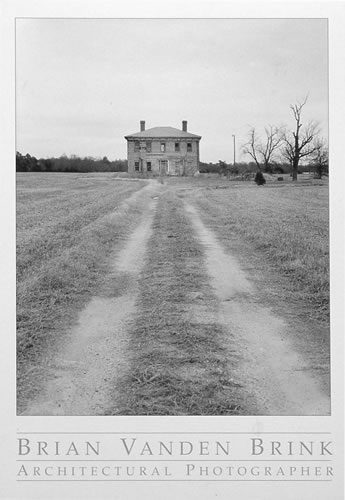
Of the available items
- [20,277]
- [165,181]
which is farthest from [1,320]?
[165,181]

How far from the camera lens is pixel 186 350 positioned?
3.72 meters

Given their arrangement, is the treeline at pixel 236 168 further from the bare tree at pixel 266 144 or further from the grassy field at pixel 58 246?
the grassy field at pixel 58 246

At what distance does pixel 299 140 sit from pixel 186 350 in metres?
1.89

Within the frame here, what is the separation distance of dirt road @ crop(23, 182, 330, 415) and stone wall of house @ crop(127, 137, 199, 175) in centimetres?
85

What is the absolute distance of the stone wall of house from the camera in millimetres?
4355

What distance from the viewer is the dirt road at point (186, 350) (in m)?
3.44

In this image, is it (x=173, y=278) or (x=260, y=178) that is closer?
(x=173, y=278)

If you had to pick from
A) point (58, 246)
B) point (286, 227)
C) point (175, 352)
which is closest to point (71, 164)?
point (58, 246)

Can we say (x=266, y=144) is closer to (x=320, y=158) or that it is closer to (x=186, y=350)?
(x=320, y=158)

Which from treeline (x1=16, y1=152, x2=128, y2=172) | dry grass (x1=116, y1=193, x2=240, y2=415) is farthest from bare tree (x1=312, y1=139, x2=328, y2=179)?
treeline (x1=16, y1=152, x2=128, y2=172)

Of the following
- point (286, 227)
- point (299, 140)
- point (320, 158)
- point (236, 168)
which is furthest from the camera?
point (286, 227)

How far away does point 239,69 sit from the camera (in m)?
4.15

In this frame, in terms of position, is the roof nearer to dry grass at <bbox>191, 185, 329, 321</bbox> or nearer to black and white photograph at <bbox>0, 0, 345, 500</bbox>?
black and white photograph at <bbox>0, 0, 345, 500</bbox>
